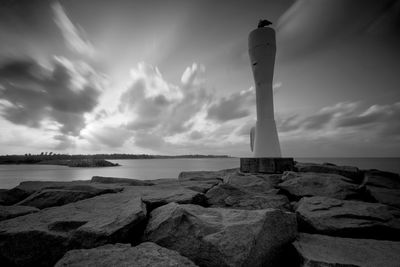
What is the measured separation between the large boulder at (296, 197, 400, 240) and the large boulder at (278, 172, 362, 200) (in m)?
0.97

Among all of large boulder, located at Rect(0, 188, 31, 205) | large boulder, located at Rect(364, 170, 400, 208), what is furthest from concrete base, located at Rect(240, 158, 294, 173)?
large boulder, located at Rect(0, 188, 31, 205)

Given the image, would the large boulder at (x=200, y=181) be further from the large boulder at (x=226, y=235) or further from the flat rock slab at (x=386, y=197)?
the flat rock slab at (x=386, y=197)

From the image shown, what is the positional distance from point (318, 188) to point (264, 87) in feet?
15.0

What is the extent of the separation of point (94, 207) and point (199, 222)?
193 cm

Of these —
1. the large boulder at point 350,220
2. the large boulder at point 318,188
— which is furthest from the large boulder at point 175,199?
the large boulder at point 318,188

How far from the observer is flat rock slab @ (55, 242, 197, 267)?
1.53 meters

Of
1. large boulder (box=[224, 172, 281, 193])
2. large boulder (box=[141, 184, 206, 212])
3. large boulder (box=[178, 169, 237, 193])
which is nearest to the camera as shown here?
large boulder (box=[141, 184, 206, 212])

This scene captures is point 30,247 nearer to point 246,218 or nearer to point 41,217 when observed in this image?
point 41,217

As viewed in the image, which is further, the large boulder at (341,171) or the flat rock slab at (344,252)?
the large boulder at (341,171)

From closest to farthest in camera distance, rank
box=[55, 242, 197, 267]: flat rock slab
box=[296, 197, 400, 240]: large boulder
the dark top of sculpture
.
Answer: box=[55, 242, 197, 267]: flat rock slab, box=[296, 197, 400, 240]: large boulder, the dark top of sculpture

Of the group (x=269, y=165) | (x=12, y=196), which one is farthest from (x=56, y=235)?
(x=269, y=165)

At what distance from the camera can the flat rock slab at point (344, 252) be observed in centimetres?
178

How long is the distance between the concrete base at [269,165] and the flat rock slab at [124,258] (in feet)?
18.2

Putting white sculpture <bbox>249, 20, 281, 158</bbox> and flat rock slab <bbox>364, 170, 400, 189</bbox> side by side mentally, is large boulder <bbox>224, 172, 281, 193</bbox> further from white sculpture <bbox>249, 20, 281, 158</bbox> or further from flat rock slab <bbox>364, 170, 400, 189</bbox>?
flat rock slab <bbox>364, 170, 400, 189</bbox>
